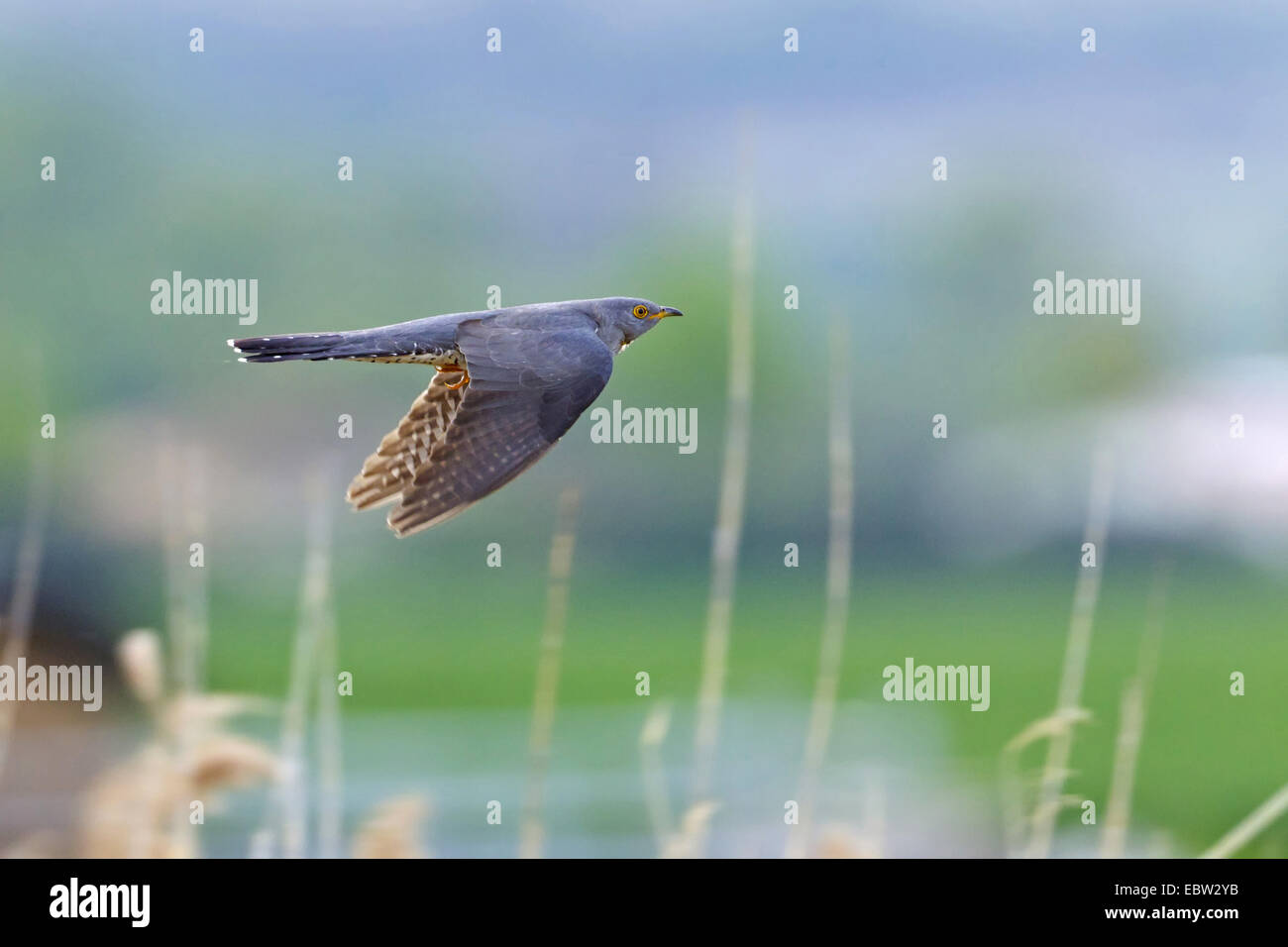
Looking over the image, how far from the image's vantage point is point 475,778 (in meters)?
30.7

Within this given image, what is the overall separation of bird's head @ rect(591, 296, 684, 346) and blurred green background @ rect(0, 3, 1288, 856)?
1152 cm

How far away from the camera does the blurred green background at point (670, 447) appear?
101 feet

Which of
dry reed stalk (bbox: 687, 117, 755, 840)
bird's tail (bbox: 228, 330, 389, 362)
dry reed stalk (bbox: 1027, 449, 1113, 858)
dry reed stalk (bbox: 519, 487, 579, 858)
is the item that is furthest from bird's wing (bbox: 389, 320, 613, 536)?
dry reed stalk (bbox: 1027, 449, 1113, 858)

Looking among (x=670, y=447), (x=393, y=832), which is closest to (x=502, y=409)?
(x=393, y=832)

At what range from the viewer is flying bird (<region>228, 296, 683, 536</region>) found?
15.5 ft

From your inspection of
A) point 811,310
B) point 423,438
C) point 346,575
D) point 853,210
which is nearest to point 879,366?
point 811,310

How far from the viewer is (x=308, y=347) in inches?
200

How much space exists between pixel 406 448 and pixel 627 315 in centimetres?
105

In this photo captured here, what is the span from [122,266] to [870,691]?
22.1 metres

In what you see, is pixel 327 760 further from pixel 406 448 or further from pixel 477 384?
pixel 406 448

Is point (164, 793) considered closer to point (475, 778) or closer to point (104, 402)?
point (475, 778)

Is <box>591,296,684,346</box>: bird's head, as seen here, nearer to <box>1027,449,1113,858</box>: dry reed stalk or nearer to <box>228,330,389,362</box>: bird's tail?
<box>228,330,389,362</box>: bird's tail

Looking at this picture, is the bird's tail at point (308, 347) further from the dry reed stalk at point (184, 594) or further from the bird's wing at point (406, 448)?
the dry reed stalk at point (184, 594)

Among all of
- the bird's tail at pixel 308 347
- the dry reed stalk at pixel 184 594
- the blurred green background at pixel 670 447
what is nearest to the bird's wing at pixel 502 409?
the bird's tail at pixel 308 347
